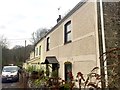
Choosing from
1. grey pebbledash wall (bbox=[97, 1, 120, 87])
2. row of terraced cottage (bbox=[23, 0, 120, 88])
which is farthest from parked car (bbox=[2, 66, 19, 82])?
grey pebbledash wall (bbox=[97, 1, 120, 87])

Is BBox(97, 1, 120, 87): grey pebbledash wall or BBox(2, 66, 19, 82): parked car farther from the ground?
BBox(97, 1, 120, 87): grey pebbledash wall

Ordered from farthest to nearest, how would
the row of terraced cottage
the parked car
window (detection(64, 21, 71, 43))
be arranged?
the parked car < window (detection(64, 21, 71, 43)) < the row of terraced cottage

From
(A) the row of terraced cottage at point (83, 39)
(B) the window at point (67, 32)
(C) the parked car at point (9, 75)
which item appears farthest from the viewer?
(C) the parked car at point (9, 75)

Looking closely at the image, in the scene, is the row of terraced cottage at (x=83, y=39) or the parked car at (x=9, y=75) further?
the parked car at (x=9, y=75)

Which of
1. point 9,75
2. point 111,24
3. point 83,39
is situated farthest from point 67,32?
point 9,75

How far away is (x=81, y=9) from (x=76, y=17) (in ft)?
2.95

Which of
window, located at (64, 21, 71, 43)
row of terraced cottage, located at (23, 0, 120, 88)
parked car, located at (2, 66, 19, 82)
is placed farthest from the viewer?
parked car, located at (2, 66, 19, 82)

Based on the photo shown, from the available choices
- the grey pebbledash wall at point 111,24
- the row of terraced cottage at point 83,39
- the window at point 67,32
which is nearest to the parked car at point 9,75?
the row of terraced cottage at point 83,39

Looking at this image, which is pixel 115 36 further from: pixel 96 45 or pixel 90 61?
pixel 90 61

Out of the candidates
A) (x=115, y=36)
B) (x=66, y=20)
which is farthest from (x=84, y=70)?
(x=66, y=20)

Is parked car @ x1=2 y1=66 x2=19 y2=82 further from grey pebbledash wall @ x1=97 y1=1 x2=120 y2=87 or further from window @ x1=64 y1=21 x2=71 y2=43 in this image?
grey pebbledash wall @ x1=97 y1=1 x2=120 y2=87

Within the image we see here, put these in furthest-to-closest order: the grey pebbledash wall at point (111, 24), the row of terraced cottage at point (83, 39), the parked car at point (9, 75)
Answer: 1. the parked car at point (9, 75)
2. the row of terraced cottage at point (83, 39)
3. the grey pebbledash wall at point (111, 24)

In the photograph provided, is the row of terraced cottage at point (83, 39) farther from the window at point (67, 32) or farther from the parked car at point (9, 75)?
the parked car at point (9, 75)

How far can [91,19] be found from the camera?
28.1 feet
